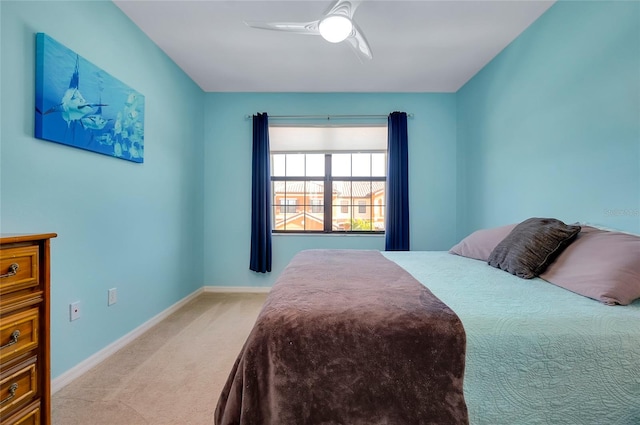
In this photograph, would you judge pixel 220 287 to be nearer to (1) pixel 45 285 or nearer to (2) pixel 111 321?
(2) pixel 111 321

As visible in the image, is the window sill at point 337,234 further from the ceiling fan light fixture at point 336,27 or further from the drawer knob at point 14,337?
the drawer knob at point 14,337

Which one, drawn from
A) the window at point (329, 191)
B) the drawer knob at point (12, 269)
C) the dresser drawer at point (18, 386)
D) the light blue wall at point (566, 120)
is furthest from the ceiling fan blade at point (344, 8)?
the dresser drawer at point (18, 386)

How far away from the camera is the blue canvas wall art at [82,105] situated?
1.54 m

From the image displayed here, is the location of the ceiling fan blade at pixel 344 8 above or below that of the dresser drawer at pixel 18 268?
above

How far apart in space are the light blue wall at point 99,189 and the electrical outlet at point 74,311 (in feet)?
0.10

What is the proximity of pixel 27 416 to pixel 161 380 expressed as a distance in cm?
72

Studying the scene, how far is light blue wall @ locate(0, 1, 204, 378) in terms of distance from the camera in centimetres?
145

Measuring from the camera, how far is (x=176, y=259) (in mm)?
3012

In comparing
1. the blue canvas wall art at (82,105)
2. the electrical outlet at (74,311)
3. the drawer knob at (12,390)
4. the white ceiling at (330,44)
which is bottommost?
the drawer knob at (12,390)

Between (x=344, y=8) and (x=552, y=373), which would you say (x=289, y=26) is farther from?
(x=552, y=373)

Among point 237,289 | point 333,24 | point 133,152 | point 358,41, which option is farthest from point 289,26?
point 237,289

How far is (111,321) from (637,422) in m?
2.84

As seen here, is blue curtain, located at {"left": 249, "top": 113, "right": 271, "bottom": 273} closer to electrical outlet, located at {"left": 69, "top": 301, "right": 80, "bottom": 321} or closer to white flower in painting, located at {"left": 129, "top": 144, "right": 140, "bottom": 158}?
white flower in painting, located at {"left": 129, "top": 144, "right": 140, "bottom": 158}

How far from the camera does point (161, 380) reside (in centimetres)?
175
